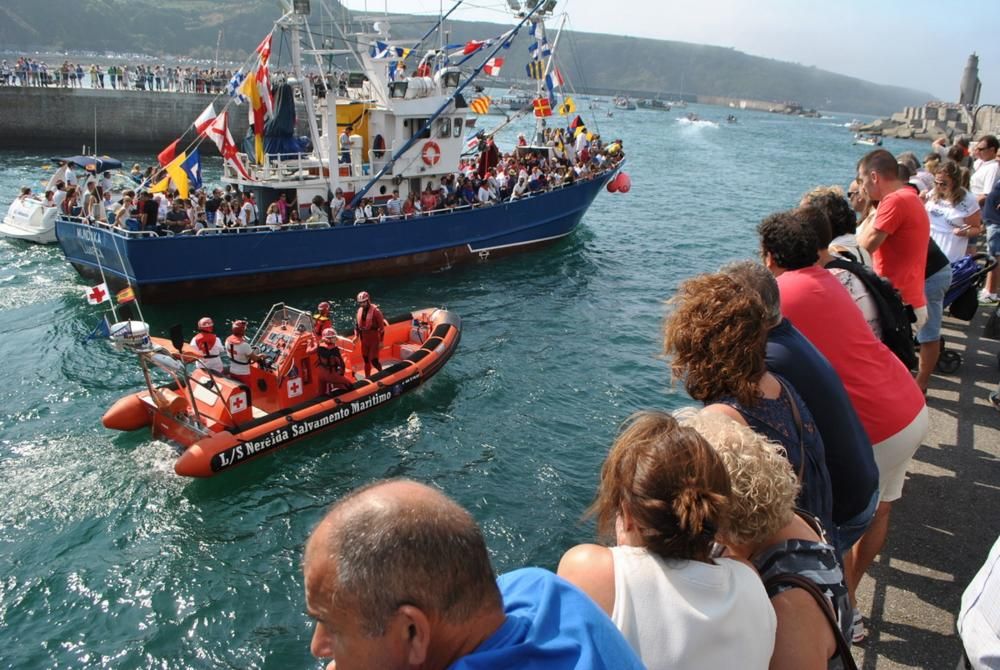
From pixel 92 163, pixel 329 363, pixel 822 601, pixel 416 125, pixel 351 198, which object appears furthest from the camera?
pixel 416 125

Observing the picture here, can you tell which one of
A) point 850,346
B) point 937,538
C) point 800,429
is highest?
point 850,346

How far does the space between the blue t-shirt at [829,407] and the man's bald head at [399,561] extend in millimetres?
1846

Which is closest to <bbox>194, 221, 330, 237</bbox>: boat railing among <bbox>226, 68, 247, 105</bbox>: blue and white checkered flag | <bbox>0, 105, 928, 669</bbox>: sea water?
<bbox>0, 105, 928, 669</bbox>: sea water

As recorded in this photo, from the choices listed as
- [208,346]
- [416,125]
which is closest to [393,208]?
[416,125]

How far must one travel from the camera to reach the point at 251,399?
10.8 m

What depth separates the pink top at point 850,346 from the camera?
3.40m

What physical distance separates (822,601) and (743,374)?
0.85 meters

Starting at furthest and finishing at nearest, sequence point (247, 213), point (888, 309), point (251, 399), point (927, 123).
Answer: point (927, 123), point (247, 213), point (251, 399), point (888, 309)

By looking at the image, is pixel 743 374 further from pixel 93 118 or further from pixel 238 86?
pixel 93 118

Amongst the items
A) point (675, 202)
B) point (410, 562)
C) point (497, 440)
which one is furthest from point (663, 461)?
point (675, 202)

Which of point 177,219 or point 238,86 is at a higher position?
point 238,86

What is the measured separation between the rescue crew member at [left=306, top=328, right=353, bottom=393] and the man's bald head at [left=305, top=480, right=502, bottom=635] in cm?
957

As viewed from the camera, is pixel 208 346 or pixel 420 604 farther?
pixel 208 346

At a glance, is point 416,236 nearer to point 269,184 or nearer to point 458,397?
point 269,184
